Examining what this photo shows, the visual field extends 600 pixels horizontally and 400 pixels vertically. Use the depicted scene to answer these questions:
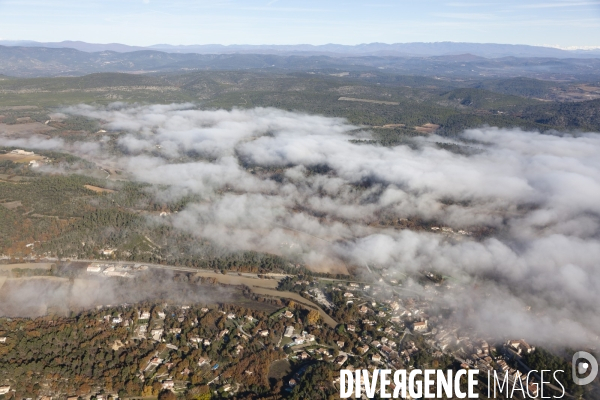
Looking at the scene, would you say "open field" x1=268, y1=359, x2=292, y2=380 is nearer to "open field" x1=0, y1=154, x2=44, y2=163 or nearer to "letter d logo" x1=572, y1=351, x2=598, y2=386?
"letter d logo" x1=572, y1=351, x2=598, y2=386

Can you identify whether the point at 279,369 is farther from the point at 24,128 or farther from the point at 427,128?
the point at 24,128

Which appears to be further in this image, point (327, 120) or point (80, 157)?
point (327, 120)

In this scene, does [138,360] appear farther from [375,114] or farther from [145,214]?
[375,114]

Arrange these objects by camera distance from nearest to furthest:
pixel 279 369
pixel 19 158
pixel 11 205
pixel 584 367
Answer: pixel 279 369 < pixel 584 367 < pixel 11 205 < pixel 19 158

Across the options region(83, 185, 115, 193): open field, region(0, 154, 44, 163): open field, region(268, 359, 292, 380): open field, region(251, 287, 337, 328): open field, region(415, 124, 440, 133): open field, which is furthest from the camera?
region(415, 124, 440, 133): open field

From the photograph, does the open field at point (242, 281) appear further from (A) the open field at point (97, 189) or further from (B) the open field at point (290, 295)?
(A) the open field at point (97, 189)

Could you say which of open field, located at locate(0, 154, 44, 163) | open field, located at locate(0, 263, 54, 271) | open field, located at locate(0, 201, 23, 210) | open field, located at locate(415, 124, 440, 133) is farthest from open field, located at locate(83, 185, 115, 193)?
open field, located at locate(415, 124, 440, 133)

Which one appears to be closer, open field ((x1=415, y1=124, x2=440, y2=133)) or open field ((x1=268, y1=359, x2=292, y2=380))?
open field ((x1=268, y1=359, x2=292, y2=380))

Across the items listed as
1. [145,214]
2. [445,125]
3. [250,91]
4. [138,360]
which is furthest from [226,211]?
[250,91]

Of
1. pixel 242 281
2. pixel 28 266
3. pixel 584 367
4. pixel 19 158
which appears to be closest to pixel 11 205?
pixel 28 266
